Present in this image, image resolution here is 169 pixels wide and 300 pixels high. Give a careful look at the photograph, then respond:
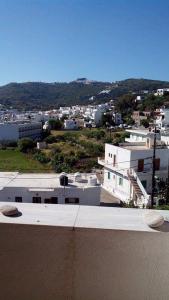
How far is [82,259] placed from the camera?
2117mm

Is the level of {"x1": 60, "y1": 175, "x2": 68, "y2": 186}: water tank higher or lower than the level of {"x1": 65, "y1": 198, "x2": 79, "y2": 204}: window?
higher

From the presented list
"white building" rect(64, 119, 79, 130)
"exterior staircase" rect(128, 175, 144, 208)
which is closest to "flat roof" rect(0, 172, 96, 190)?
"exterior staircase" rect(128, 175, 144, 208)

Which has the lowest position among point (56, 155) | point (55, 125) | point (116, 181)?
point (56, 155)

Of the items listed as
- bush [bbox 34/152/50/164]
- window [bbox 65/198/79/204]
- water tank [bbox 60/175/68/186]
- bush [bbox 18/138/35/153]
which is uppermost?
water tank [bbox 60/175/68/186]

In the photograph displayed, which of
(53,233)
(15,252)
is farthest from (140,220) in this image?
(15,252)

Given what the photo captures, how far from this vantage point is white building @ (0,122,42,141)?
55.9m

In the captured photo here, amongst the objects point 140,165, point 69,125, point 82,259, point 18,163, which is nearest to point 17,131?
point 69,125

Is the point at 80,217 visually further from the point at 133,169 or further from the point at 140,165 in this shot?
the point at 140,165

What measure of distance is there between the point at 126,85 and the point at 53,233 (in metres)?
197

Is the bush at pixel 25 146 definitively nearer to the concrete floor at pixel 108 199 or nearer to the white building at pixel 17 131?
the white building at pixel 17 131

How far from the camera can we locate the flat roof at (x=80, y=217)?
2125mm

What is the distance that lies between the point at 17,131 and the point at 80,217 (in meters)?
55.9

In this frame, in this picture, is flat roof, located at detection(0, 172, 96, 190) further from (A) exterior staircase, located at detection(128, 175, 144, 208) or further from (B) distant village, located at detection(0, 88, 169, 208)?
(A) exterior staircase, located at detection(128, 175, 144, 208)

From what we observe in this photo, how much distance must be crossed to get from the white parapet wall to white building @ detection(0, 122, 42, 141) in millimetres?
54719
